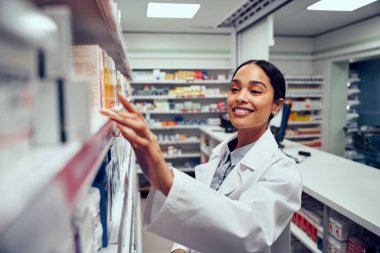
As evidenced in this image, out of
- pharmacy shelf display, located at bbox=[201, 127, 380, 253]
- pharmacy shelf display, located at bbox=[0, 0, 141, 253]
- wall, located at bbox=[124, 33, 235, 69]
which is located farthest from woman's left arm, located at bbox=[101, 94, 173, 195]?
wall, located at bbox=[124, 33, 235, 69]

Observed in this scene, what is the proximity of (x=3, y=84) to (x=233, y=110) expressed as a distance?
1.42m

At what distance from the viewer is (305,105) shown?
23.7ft

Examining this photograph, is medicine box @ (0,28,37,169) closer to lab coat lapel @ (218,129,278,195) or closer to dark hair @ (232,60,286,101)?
lab coat lapel @ (218,129,278,195)

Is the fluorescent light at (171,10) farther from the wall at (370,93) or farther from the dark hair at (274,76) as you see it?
the wall at (370,93)

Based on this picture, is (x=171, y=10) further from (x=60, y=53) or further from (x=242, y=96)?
(x=60, y=53)

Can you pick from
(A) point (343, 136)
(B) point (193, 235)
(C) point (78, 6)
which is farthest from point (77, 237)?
(A) point (343, 136)

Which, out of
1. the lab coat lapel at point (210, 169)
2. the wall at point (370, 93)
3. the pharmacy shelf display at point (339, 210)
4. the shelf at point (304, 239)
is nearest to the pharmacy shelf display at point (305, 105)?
the wall at point (370, 93)

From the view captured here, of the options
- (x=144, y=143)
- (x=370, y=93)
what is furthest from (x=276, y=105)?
(x=370, y=93)

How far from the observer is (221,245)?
1036 mm

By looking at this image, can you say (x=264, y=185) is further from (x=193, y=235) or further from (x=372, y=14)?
(x=372, y=14)

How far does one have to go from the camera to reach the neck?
1673 mm

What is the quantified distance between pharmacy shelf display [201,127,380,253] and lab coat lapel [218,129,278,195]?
780mm

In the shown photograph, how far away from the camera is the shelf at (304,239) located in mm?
2318

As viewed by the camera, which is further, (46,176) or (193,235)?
(193,235)
